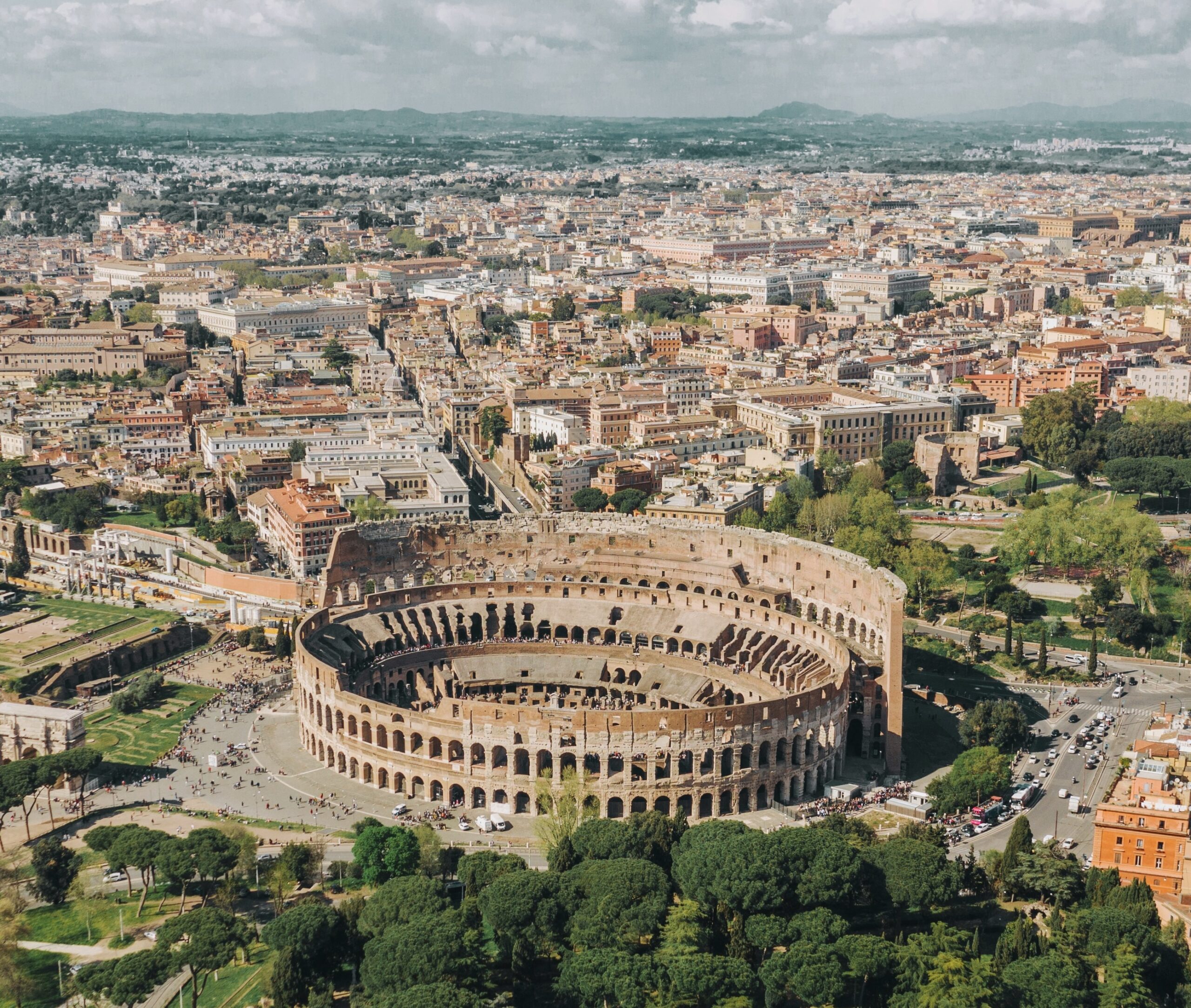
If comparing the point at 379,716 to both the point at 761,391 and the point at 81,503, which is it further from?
the point at 761,391

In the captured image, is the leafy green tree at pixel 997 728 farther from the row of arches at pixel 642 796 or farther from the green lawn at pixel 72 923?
the green lawn at pixel 72 923

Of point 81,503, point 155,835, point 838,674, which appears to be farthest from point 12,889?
point 81,503

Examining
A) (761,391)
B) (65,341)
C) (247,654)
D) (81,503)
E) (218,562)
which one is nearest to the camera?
(247,654)

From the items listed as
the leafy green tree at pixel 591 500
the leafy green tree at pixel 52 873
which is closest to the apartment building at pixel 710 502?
the leafy green tree at pixel 591 500

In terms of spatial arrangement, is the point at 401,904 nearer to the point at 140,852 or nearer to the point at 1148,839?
the point at 140,852

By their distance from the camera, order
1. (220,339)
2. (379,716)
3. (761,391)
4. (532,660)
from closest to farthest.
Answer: (379,716), (532,660), (761,391), (220,339)

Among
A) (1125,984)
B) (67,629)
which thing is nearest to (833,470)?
(67,629)
